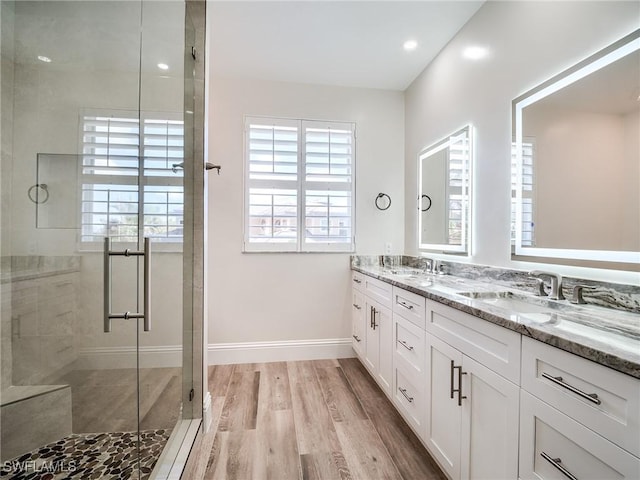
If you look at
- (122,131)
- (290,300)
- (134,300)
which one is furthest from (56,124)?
(290,300)

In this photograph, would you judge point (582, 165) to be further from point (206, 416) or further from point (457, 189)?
point (206, 416)

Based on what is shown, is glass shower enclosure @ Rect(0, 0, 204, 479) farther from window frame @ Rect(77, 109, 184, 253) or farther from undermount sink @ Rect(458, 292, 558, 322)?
undermount sink @ Rect(458, 292, 558, 322)

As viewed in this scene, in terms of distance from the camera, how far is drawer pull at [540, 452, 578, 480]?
80cm

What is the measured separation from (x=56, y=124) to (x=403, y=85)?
116 inches

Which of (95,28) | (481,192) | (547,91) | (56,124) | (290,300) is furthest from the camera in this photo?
(290,300)

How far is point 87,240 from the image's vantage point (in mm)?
1374

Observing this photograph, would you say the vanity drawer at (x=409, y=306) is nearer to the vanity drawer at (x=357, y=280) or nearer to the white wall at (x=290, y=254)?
the vanity drawer at (x=357, y=280)

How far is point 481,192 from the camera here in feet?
6.63

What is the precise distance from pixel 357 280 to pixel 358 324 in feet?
1.39

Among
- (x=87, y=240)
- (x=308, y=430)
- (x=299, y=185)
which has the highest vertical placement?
(x=299, y=185)

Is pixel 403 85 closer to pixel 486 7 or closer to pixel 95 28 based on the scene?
pixel 486 7

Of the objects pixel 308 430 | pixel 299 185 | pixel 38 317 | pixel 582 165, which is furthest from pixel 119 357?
pixel 582 165

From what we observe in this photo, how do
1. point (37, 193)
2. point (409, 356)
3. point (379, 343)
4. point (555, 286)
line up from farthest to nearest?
point (379, 343)
point (409, 356)
point (555, 286)
point (37, 193)

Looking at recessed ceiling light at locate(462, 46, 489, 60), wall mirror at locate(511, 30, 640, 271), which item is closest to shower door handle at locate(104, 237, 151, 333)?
wall mirror at locate(511, 30, 640, 271)
